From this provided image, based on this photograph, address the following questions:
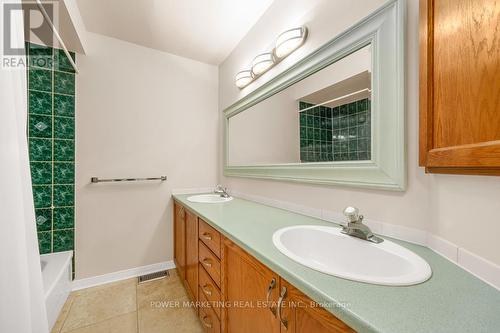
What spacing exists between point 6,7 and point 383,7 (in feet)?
4.27

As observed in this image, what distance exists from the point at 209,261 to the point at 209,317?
1.10 ft

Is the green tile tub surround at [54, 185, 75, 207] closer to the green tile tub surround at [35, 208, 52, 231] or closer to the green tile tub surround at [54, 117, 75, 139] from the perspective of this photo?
the green tile tub surround at [35, 208, 52, 231]

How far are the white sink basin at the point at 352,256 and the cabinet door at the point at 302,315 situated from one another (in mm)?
93

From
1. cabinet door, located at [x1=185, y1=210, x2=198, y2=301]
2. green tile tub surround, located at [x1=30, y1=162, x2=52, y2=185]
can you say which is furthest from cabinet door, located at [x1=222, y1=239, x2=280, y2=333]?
green tile tub surround, located at [x1=30, y1=162, x2=52, y2=185]

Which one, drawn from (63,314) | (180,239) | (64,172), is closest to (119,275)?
(63,314)

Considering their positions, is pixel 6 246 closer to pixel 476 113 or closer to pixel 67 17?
pixel 476 113

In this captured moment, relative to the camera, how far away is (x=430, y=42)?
664 mm

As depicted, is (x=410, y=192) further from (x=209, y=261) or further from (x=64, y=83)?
(x=64, y=83)

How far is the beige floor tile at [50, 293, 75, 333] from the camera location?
1.41 metres

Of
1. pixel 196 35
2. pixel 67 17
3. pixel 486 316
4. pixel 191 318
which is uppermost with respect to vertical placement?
pixel 196 35

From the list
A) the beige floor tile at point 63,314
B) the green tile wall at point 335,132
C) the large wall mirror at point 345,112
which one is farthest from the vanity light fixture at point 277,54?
the beige floor tile at point 63,314

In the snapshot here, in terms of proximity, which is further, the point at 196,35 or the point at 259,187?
the point at 196,35

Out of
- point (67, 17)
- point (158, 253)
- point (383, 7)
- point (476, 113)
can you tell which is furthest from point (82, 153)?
point (476, 113)

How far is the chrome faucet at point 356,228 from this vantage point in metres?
0.85
